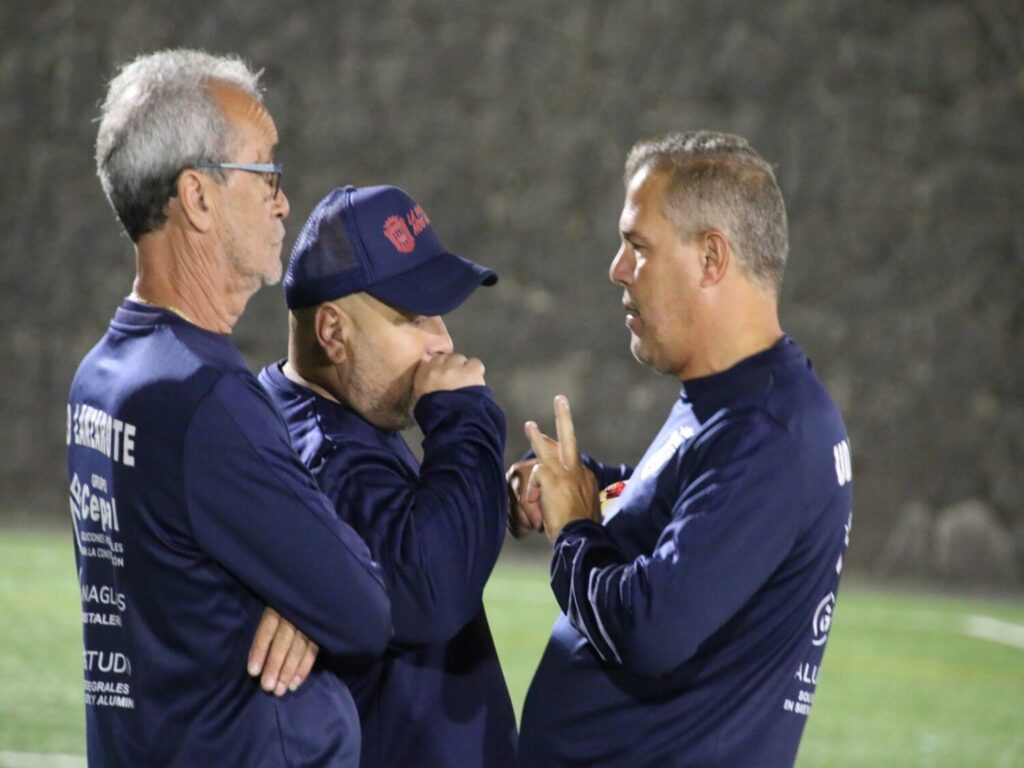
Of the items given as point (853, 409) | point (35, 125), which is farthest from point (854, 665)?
point (35, 125)

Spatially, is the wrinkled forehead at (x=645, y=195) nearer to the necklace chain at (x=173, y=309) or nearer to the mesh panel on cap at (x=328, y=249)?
the mesh panel on cap at (x=328, y=249)

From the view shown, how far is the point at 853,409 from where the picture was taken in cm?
840

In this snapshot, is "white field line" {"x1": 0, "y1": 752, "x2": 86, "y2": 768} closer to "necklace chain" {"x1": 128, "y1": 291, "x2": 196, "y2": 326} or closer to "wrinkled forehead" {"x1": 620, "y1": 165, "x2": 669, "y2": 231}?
"necklace chain" {"x1": 128, "y1": 291, "x2": 196, "y2": 326}

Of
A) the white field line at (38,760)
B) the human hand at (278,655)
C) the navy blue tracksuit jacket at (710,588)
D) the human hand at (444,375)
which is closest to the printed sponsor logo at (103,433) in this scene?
the human hand at (278,655)

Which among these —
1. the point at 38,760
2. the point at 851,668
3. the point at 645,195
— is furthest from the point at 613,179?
the point at 645,195

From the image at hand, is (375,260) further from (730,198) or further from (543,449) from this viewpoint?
(730,198)

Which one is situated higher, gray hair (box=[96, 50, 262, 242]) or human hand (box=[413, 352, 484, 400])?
gray hair (box=[96, 50, 262, 242])

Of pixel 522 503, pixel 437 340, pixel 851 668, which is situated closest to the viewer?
pixel 437 340

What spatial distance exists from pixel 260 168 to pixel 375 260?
0.87ft

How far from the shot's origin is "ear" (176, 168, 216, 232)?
1805 mm

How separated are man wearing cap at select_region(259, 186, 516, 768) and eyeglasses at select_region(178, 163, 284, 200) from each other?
0.20m

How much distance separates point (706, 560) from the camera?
1880mm

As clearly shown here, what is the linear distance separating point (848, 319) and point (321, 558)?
7.06 m

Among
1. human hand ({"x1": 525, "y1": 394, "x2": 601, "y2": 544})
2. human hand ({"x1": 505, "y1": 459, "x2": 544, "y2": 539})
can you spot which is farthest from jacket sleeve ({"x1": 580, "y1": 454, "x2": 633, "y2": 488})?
human hand ({"x1": 525, "y1": 394, "x2": 601, "y2": 544})
